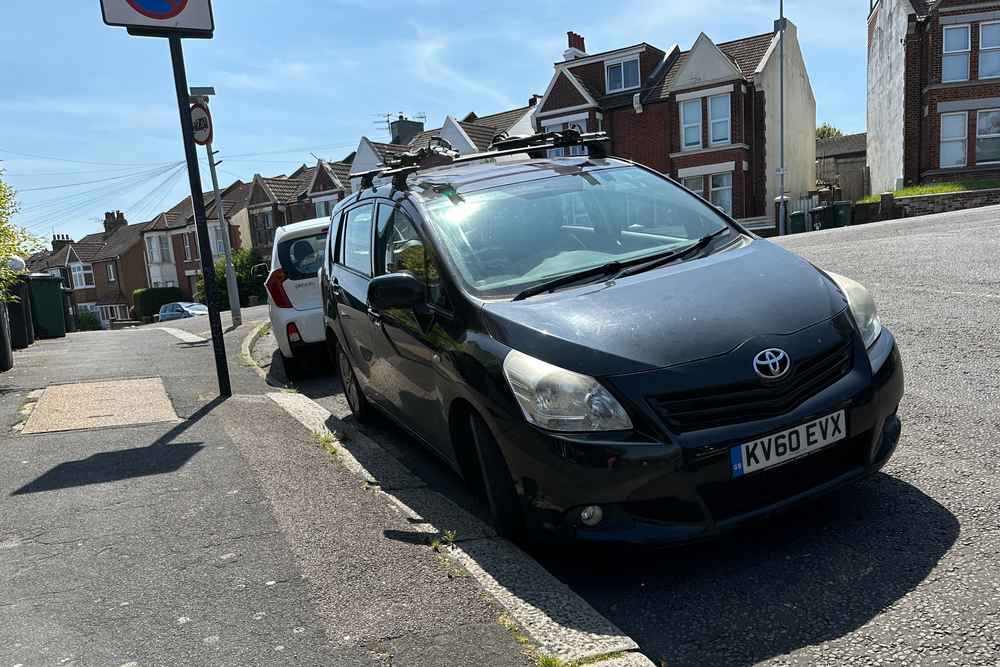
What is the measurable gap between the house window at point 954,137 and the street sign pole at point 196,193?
3111 cm

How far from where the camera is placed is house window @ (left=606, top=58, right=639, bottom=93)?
37.6 metres

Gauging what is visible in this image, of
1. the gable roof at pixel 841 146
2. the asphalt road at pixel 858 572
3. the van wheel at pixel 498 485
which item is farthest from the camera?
the gable roof at pixel 841 146

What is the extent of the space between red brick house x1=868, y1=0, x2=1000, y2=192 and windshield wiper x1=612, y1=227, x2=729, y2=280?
3080 centimetres

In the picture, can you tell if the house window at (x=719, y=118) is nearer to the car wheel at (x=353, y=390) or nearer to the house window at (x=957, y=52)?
the house window at (x=957, y=52)

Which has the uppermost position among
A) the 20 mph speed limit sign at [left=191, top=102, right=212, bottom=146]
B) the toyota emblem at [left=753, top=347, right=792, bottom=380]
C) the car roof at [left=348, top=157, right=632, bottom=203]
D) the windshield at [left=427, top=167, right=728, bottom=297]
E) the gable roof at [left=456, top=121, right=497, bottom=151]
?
the gable roof at [left=456, top=121, right=497, bottom=151]

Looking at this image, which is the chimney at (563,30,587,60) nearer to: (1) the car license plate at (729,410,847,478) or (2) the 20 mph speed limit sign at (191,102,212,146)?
(2) the 20 mph speed limit sign at (191,102,212,146)

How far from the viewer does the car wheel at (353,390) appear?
6.15 metres

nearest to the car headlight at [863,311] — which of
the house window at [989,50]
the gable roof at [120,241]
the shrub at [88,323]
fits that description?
the house window at [989,50]

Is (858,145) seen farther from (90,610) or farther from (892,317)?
(90,610)

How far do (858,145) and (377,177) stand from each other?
224ft

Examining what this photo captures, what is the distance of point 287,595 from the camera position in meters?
3.23

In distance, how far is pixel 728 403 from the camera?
3039 millimetres

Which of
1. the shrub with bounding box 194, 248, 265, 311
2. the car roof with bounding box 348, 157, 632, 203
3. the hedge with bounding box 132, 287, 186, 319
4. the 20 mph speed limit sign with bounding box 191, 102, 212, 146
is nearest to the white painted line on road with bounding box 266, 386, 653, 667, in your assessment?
the car roof with bounding box 348, 157, 632, 203

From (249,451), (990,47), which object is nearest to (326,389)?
(249,451)
